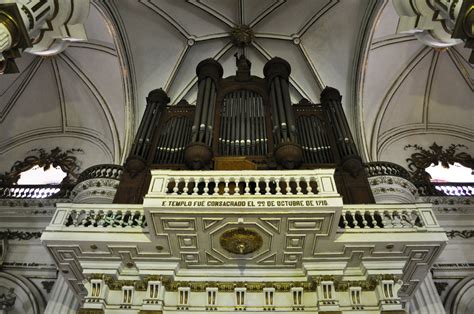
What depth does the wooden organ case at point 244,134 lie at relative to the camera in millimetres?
8984

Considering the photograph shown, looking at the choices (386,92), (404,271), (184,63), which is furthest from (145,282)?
(386,92)

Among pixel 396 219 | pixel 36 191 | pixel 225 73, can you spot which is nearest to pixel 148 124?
pixel 36 191

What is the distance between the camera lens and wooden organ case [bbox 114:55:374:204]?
29.5 feet

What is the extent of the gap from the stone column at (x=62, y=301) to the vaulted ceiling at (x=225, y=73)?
4.75m

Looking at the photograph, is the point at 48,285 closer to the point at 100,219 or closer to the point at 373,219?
the point at 100,219

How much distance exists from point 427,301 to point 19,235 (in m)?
9.42

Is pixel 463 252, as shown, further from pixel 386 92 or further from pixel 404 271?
pixel 386 92

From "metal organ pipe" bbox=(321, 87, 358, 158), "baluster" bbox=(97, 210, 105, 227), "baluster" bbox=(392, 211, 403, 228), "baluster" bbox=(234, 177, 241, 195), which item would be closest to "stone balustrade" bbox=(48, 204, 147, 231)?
"baluster" bbox=(97, 210, 105, 227)

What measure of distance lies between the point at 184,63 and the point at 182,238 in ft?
26.9

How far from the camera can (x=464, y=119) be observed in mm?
14508

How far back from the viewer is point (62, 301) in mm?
9492

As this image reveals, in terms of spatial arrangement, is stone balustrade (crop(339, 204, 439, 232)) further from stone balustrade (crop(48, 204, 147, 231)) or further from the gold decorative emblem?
stone balustrade (crop(48, 204, 147, 231))

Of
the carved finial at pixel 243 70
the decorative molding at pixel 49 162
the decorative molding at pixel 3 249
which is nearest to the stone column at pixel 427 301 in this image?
the carved finial at pixel 243 70

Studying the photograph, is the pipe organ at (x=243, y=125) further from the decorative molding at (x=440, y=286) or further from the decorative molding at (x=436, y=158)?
the decorative molding at (x=436, y=158)
